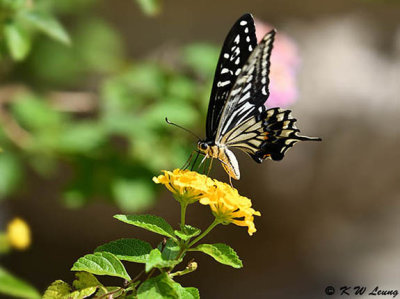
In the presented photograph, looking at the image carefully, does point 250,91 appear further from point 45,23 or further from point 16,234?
point 16,234

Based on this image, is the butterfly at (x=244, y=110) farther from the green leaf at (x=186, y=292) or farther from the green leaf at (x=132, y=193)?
the green leaf at (x=132, y=193)

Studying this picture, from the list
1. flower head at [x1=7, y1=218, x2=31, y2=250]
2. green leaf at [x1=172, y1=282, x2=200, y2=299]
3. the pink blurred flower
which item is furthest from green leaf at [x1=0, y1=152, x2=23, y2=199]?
green leaf at [x1=172, y1=282, x2=200, y2=299]

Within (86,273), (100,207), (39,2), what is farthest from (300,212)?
(86,273)

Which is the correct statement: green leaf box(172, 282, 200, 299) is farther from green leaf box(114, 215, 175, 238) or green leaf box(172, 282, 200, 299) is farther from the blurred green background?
the blurred green background

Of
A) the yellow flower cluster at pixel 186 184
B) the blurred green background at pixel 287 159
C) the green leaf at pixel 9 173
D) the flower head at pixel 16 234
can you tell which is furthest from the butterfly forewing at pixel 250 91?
the blurred green background at pixel 287 159

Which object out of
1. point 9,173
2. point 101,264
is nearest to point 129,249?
point 101,264
